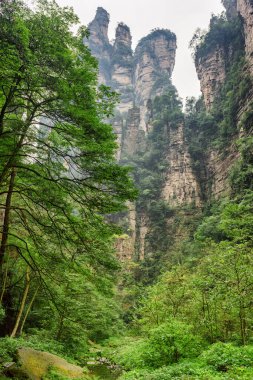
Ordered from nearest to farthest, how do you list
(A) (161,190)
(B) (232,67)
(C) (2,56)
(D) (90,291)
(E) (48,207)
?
1. (C) (2,56)
2. (E) (48,207)
3. (D) (90,291)
4. (B) (232,67)
5. (A) (161,190)

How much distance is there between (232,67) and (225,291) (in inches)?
1623

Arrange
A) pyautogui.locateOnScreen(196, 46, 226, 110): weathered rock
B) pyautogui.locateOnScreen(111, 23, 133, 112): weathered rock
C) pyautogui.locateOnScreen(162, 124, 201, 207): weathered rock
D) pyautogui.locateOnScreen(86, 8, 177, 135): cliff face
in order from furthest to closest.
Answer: pyautogui.locateOnScreen(111, 23, 133, 112): weathered rock, pyautogui.locateOnScreen(86, 8, 177, 135): cliff face, pyautogui.locateOnScreen(196, 46, 226, 110): weathered rock, pyautogui.locateOnScreen(162, 124, 201, 207): weathered rock

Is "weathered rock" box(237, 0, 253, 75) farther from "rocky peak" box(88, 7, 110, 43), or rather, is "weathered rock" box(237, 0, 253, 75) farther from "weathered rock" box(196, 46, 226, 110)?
"rocky peak" box(88, 7, 110, 43)

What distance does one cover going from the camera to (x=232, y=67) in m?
43.6

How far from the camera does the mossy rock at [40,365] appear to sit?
27.8 ft

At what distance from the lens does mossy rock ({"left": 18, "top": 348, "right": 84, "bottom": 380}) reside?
848 cm

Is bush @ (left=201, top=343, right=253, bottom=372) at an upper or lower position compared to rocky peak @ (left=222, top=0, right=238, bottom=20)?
lower

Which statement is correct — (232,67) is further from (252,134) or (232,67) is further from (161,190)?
(161,190)

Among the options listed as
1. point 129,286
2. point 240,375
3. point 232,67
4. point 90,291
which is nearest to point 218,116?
point 232,67

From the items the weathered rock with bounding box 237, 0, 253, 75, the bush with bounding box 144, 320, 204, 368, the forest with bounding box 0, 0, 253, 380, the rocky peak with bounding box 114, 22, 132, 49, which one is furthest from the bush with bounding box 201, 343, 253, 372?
Answer: the rocky peak with bounding box 114, 22, 132, 49

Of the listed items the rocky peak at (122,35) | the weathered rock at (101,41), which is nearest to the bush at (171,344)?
the rocky peak at (122,35)

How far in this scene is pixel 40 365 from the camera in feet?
30.1

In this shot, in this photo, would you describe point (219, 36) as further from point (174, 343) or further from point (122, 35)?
point (122, 35)

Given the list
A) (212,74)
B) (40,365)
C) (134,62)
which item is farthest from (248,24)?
(134,62)
